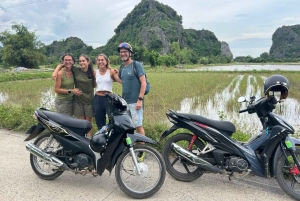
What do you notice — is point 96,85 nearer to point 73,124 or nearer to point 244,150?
point 73,124

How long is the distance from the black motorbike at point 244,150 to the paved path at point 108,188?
0.17 meters

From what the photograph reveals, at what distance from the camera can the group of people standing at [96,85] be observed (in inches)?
156

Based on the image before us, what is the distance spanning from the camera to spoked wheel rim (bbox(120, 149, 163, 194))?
3.03 m

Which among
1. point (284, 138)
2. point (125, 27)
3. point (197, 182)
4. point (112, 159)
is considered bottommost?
point (197, 182)

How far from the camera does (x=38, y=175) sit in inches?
137

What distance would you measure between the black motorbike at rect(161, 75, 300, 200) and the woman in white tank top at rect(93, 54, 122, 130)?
1193mm

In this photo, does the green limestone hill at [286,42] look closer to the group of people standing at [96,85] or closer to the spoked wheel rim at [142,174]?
the group of people standing at [96,85]

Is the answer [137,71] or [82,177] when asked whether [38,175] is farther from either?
[137,71]

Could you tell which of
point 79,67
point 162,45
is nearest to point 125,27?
point 162,45

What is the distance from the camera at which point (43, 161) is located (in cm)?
340

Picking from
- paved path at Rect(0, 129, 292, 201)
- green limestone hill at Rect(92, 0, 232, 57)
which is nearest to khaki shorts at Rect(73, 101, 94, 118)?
paved path at Rect(0, 129, 292, 201)

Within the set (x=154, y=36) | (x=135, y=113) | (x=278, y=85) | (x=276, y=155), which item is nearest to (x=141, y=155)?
(x=135, y=113)

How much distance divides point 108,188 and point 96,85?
1770mm

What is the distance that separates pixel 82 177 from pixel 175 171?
4.05 ft
